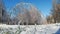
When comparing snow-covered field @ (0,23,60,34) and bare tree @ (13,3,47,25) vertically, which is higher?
bare tree @ (13,3,47,25)

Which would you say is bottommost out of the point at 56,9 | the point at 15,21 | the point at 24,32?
the point at 24,32

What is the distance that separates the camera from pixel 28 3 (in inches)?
101

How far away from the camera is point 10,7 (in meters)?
2.56

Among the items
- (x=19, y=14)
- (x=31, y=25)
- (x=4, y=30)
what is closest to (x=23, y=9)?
(x=19, y=14)

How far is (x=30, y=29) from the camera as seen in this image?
258 centimetres

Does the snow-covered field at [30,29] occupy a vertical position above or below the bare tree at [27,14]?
below

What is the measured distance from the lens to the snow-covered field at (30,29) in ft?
8.16

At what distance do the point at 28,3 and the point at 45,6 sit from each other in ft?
0.88

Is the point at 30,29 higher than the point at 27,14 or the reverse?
the reverse

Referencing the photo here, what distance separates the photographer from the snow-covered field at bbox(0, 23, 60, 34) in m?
2.49

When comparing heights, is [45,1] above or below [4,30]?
above

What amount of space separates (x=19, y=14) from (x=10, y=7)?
0.58 ft

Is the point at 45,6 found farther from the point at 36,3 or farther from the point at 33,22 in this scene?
the point at 33,22

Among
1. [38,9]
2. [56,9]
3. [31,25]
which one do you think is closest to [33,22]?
[31,25]
